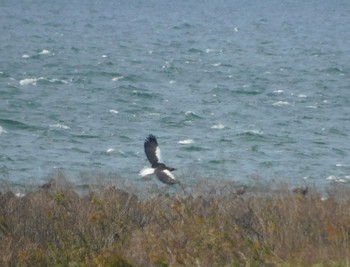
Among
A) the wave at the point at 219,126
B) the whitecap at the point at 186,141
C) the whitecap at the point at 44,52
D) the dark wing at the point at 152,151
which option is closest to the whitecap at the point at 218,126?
the wave at the point at 219,126

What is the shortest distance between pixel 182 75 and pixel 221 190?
2290 centimetres

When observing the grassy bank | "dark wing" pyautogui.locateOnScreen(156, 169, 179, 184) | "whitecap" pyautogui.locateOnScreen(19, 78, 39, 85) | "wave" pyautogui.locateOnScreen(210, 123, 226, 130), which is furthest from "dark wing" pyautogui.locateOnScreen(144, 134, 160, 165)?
"whitecap" pyautogui.locateOnScreen(19, 78, 39, 85)

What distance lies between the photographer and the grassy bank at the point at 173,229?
409 inches

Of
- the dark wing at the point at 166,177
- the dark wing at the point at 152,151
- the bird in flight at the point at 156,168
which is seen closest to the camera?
the dark wing at the point at 166,177

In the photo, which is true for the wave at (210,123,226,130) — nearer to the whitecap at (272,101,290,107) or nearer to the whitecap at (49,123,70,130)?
the whitecap at (49,123,70,130)

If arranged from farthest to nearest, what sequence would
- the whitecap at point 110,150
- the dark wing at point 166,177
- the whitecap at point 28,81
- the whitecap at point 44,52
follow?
the whitecap at point 44,52
the whitecap at point 28,81
the whitecap at point 110,150
the dark wing at point 166,177

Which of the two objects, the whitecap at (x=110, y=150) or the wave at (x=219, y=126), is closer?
the whitecap at (x=110, y=150)

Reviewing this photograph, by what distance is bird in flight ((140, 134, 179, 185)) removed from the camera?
1369cm

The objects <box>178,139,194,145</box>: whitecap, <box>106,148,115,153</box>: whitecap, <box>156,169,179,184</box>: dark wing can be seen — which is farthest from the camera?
<box>178,139,194,145</box>: whitecap

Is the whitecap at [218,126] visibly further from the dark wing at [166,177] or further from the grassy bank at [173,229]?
the grassy bank at [173,229]

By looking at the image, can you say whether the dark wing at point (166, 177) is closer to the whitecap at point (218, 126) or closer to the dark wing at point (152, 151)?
the dark wing at point (152, 151)

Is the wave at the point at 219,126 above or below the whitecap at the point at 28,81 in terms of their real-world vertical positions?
above

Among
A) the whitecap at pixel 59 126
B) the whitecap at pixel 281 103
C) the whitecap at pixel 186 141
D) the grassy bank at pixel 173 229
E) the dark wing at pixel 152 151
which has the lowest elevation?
the whitecap at pixel 281 103

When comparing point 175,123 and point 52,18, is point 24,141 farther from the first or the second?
point 52,18
